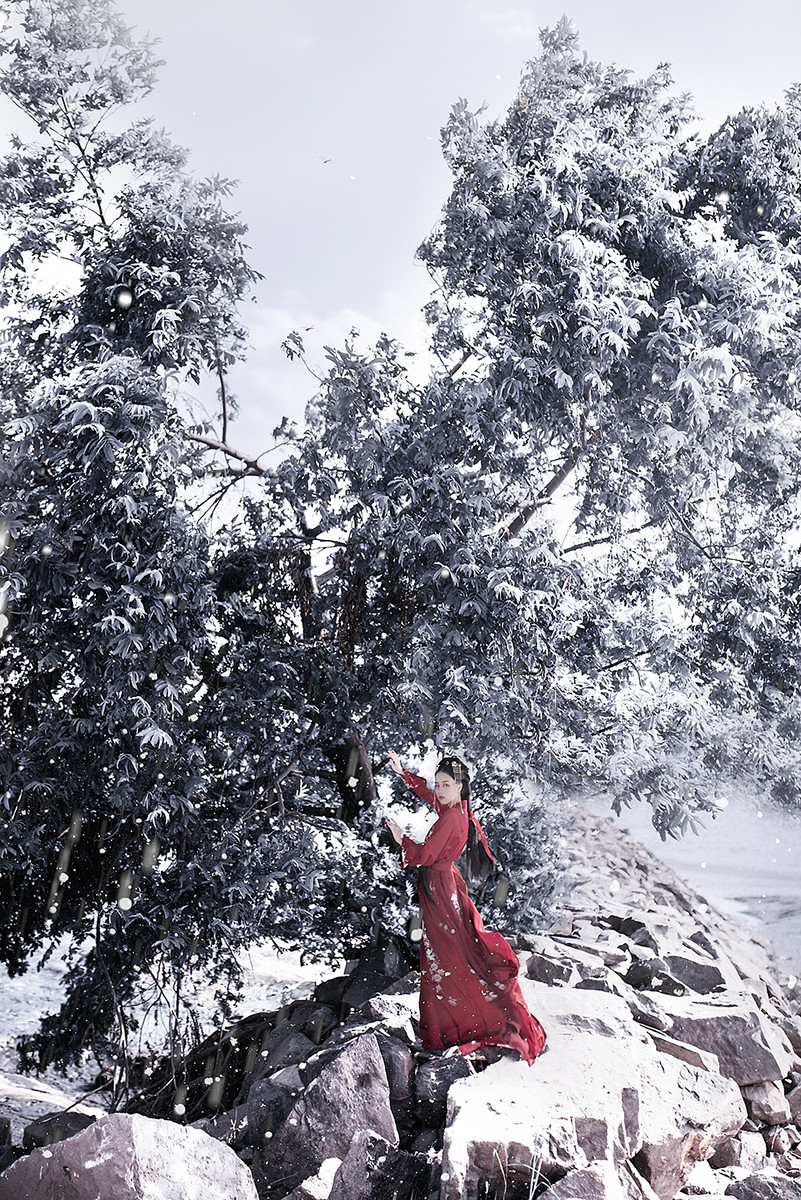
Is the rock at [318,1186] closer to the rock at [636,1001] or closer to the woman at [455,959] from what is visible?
the woman at [455,959]

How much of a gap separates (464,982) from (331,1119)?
1015mm

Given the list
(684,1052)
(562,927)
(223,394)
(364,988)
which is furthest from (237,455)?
(684,1052)

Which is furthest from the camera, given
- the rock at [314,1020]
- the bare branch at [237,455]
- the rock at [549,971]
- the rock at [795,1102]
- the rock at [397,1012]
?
the bare branch at [237,455]

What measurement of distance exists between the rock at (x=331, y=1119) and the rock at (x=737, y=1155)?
205 centimetres

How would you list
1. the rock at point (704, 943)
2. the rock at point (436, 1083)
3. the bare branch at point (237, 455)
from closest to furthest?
the rock at point (436, 1083), the bare branch at point (237, 455), the rock at point (704, 943)

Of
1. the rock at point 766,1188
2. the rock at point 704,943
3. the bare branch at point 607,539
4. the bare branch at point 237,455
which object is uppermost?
the bare branch at point 237,455

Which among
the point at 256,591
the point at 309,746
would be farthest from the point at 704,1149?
the point at 256,591

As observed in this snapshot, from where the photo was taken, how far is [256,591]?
272 inches

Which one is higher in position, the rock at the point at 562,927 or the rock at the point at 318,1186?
the rock at the point at 562,927

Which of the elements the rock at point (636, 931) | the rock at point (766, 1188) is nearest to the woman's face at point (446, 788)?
the rock at point (766, 1188)

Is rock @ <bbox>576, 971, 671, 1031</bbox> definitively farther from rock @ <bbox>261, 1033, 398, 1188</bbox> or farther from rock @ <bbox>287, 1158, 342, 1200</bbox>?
rock @ <bbox>287, 1158, 342, 1200</bbox>

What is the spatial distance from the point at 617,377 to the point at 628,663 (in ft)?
8.18

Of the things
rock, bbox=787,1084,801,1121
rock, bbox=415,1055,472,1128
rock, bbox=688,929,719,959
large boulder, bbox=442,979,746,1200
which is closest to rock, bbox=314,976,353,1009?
large boulder, bbox=442,979,746,1200

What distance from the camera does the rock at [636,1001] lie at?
573 cm
